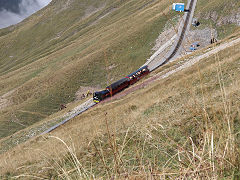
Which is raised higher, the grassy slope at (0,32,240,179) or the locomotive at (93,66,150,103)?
the grassy slope at (0,32,240,179)

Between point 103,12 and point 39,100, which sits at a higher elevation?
point 103,12

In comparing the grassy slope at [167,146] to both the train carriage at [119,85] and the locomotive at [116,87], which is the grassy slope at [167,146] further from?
the locomotive at [116,87]

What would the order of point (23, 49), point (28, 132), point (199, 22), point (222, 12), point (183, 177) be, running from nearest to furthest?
point (183, 177) → point (28, 132) → point (222, 12) → point (199, 22) → point (23, 49)

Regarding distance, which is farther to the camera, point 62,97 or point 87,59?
point 87,59

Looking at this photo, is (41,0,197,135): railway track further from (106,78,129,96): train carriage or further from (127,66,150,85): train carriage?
(106,78,129,96): train carriage

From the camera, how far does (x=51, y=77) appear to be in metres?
68.1

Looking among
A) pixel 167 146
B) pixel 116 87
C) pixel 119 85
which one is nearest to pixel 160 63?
pixel 119 85

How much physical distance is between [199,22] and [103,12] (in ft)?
406

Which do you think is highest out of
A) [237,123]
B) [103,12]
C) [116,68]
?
[103,12]

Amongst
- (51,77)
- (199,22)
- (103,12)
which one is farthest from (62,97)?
(103,12)

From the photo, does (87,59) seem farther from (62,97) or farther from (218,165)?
(218,165)

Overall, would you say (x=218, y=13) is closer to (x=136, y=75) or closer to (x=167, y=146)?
(x=136, y=75)

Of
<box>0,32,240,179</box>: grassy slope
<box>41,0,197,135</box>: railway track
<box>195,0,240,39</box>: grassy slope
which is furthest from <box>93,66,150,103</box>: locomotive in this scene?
<box>195,0,240,39</box>: grassy slope

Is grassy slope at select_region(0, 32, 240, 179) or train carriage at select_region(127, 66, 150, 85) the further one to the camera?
train carriage at select_region(127, 66, 150, 85)
